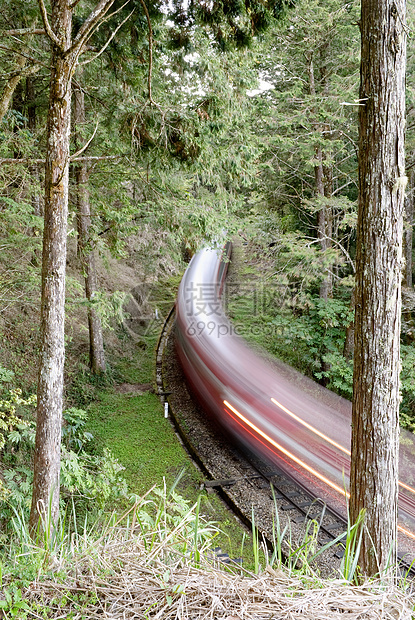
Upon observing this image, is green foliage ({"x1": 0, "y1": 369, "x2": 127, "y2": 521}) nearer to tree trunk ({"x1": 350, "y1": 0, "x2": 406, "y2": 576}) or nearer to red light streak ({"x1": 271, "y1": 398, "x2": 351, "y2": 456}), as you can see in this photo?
red light streak ({"x1": 271, "y1": 398, "x2": 351, "y2": 456})

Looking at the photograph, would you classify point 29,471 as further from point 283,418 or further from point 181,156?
point 181,156

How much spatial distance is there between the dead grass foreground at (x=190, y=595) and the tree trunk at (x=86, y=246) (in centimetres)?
797

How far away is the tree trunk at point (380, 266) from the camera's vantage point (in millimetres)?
3172

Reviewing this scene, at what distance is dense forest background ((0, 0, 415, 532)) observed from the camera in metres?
6.34

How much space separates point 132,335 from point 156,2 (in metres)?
11.9

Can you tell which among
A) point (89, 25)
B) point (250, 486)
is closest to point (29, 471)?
point (250, 486)

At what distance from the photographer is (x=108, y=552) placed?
6.87 feet

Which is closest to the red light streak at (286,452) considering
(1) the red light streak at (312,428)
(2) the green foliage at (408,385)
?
(1) the red light streak at (312,428)

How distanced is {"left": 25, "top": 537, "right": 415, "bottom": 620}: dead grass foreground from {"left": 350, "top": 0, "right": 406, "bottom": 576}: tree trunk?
53.1 inches

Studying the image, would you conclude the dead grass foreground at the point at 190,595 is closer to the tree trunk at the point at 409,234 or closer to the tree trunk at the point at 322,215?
the tree trunk at the point at 322,215

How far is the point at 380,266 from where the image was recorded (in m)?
3.26

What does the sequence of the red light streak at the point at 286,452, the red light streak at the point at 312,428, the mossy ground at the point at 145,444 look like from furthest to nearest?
the red light streak at the point at 312,428 < the red light streak at the point at 286,452 < the mossy ground at the point at 145,444

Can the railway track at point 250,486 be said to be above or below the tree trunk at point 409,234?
below

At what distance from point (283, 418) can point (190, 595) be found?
22.6 feet
